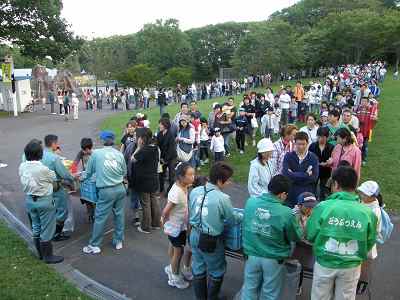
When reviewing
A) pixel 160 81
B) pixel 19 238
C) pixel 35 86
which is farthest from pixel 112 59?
pixel 19 238

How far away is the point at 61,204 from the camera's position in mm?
7340

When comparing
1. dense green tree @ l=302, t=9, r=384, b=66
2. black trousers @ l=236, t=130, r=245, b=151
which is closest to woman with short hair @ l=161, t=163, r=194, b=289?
black trousers @ l=236, t=130, r=245, b=151

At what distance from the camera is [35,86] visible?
4509 cm

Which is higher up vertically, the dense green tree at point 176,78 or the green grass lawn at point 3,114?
the dense green tree at point 176,78

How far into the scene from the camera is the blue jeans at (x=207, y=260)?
195 inches

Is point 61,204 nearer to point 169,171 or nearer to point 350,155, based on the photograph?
point 169,171

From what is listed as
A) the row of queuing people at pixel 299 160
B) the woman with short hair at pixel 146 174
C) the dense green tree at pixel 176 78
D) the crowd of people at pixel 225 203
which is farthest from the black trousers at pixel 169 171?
the dense green tree at pixel 176 78

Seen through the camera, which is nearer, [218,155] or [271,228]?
[271,228]

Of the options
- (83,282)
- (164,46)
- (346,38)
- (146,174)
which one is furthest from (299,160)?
(164,46)

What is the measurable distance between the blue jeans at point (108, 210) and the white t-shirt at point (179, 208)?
5.27 feet

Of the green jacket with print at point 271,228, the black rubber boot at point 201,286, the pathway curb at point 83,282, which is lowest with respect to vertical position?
the pathway curb at point 83,282

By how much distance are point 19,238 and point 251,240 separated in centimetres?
496

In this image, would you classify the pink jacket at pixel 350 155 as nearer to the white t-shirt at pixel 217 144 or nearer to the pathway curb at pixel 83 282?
the pathway curb at pixel 83 282

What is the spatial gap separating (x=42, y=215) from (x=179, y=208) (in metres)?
2.36
